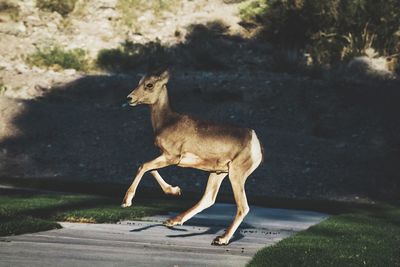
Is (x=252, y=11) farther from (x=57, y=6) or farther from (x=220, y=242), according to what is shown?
(x=220, y=242)

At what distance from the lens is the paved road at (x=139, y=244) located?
9281 mm

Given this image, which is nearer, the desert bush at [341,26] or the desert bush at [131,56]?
the desert bush at [341,26]

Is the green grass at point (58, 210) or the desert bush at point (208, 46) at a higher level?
the green grass at point (58, 210)

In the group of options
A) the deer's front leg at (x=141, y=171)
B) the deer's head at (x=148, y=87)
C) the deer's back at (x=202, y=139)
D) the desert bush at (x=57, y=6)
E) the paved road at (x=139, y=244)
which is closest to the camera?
the paved road at (x=139, y=244)

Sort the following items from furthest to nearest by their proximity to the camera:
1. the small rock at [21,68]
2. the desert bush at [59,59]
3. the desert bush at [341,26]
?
the desert bush at [59,59] < the small rock at [21,68] < the desert bush at [341,26]

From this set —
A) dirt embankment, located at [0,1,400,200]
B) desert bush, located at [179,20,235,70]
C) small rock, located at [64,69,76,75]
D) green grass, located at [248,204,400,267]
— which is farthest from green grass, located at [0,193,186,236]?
desert bush, located at [179,20,235,70]

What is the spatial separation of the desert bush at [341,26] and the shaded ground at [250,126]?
107 inches

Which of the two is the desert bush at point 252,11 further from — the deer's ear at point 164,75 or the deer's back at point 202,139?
the deer's ear at point 164,75

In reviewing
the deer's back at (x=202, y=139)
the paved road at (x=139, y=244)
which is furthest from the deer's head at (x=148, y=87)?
the paved road at (x=139, y=244)

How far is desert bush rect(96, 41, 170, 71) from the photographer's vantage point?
3825 cm

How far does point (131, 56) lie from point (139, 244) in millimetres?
28418

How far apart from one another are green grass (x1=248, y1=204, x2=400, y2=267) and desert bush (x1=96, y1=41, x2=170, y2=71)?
2146cm

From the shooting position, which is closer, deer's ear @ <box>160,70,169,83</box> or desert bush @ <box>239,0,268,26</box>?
deer's ear @ <box>160,70,169,83</box>

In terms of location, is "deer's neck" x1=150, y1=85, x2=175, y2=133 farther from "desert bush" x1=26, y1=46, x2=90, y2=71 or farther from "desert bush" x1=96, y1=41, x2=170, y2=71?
"desert bush" x1=26, y1=46, x2=90, y2=71
